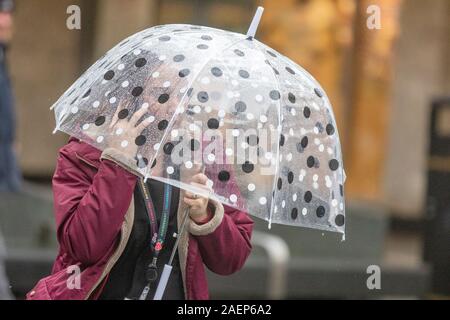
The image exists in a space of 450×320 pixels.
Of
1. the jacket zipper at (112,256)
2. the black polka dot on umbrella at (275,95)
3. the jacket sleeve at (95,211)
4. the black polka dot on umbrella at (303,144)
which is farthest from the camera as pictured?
the black polka dot on umbrella at (303,144)

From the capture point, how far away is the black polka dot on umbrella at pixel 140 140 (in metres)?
3.38

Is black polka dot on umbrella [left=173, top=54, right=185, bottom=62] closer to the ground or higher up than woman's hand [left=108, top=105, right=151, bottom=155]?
higher up

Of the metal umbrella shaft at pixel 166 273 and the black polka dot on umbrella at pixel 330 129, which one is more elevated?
the black polka dot on umbrella at pixel 330 129

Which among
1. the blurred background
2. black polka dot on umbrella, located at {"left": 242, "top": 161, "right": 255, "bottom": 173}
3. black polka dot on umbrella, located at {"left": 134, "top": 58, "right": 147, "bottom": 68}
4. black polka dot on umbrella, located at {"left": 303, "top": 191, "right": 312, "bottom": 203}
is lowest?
the blurred background

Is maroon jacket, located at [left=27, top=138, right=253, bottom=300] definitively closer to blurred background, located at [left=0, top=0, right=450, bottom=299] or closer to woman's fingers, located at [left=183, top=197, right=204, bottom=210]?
woman's fingers, located at [left=183, top=197, right=204, bottom=210]

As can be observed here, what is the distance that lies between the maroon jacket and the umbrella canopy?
3.8 inches

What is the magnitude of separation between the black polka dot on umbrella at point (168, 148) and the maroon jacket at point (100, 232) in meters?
0.12

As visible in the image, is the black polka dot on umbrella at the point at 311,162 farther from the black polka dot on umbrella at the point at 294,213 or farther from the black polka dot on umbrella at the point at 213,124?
the black polka dot on umbrella at the point at 213,124

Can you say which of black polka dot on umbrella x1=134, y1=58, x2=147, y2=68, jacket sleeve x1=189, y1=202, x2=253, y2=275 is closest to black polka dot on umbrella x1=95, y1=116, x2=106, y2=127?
black polka dot on umbrella x1=134, y1=58, x2=147, y2=68

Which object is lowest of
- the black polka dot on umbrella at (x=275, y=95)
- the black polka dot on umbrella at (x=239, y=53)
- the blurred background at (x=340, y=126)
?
the blurred background at (x=340, y=126)

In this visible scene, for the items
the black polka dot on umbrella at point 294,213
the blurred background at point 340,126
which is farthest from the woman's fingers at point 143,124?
the blurred background at point 340,126

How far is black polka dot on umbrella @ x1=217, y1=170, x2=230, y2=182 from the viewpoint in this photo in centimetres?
347

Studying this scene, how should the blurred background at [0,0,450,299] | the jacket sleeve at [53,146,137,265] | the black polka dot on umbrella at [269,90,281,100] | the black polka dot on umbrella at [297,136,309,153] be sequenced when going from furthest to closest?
the blurred background at [0,0,450,299]
the black polka dot on umbrella at [297,136,309,153]
the black polka dot on umbrella at [269,90,281,100]
the jacket sleeve at [53,146,137,265]

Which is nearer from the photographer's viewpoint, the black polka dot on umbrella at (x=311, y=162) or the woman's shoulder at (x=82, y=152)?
the woman's shoulder at (x=82, y=152)
